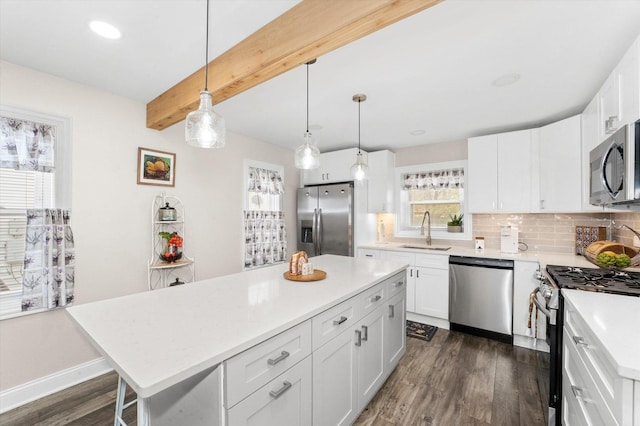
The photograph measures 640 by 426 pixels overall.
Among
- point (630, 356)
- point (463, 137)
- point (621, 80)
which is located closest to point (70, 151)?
point (630, 356)

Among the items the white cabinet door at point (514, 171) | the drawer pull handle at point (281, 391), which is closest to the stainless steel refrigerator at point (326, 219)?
the white cabinet door at point (514, 171)

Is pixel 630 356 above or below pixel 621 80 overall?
below

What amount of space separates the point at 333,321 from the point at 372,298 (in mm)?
519

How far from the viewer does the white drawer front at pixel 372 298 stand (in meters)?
1.84

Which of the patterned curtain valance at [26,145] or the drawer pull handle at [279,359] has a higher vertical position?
the patterned curtain valance at [26,145]

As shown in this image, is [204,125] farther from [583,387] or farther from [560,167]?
[560,167]

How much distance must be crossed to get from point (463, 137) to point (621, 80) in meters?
1.99

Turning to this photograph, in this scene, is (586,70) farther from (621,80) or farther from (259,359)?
(259,359)

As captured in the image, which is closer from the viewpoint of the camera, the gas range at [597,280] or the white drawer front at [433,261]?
the gas range at [597,280]

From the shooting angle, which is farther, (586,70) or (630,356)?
(586,70)

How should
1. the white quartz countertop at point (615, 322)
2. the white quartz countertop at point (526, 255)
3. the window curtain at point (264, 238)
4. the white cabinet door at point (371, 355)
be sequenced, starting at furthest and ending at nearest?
the window curtain at point (264, 238)
the white quartz countertop at point (526, 255)
the white cabinet door at point (371, 355)
the white quartz countertop at point (615, 322)

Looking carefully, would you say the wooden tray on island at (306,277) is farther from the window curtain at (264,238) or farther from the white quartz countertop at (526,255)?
the white quartz countertop at (526,255)

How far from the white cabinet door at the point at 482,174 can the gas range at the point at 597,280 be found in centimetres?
131

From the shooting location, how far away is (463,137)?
373 cm
